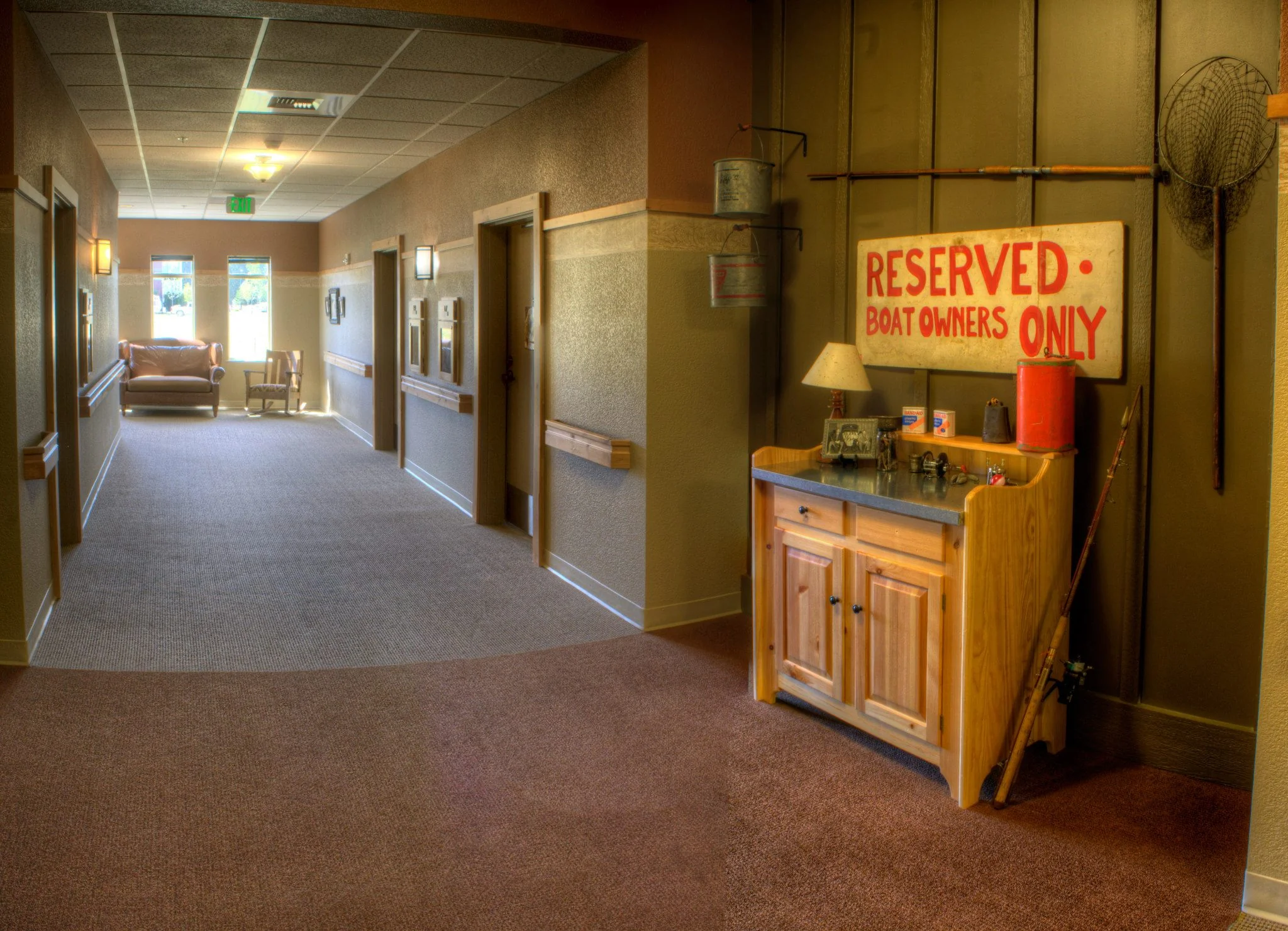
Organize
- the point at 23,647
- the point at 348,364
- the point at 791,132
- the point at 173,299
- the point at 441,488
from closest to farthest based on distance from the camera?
the point at 23,647, the point at 791,132, the point at 441,488, the point at 348,364, the point at 173,299

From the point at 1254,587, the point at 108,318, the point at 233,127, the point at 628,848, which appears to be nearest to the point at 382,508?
the point at 233,127

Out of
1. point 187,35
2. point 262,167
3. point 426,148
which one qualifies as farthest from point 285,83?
point 262,167

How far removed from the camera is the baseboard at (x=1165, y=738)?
3254mm

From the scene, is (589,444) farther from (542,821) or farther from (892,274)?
(542,821)

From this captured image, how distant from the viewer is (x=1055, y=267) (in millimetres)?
3520

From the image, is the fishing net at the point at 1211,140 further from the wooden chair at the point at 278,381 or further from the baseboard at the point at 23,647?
the wooden chair at the point at 278,381

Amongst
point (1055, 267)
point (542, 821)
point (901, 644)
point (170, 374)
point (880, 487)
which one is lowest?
point (542, 821)

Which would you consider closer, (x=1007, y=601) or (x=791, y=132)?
(x=1007, y=601)

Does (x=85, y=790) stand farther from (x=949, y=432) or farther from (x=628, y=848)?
(x=949, y=432)

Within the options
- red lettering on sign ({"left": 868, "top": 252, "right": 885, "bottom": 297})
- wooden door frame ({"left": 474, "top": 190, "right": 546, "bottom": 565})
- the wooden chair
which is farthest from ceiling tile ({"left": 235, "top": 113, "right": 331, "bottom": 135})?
the wooden chair

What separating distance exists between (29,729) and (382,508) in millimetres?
4130

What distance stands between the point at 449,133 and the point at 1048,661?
17.9ft

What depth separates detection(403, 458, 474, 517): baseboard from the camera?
7617mm

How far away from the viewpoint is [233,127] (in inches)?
277
